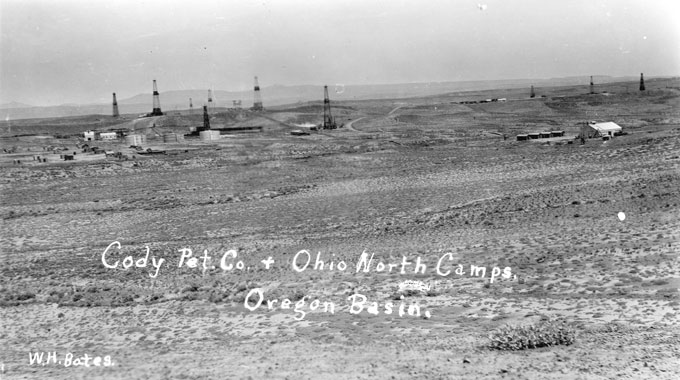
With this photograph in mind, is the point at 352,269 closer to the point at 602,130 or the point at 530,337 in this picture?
the point at 530,337

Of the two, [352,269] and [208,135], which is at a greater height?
[208,135]

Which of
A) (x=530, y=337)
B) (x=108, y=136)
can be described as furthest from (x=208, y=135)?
(x=530, y=337)

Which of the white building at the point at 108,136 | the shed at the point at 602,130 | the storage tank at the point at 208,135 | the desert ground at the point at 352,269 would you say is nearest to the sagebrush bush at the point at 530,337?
the desert ground at the point at 352,269

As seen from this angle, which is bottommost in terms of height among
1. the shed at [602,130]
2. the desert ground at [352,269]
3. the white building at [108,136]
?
the desert ground at [352,269]

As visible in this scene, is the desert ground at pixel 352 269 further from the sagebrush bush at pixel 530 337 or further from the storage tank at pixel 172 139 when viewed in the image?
the storage tank at pixel 172 139

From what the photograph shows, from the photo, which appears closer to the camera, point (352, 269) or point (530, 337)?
point (530, 337)
